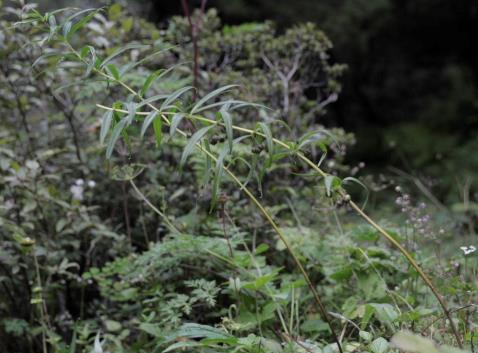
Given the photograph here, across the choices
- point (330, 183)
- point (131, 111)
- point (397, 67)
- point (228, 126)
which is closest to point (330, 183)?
point (330, 183)

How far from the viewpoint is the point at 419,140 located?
6.36 metres

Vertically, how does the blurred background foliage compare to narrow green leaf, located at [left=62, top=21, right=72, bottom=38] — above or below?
below

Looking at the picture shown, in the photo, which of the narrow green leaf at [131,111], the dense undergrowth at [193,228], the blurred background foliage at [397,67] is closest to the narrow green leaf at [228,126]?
the dense undergrowth at [193,228]

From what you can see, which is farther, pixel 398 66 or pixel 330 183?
pixel 398 66

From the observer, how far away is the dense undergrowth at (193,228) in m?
1.57

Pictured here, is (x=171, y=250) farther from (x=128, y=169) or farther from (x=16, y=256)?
(x=16, y=256)

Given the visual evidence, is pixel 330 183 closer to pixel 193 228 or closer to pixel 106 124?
pixel 106 124

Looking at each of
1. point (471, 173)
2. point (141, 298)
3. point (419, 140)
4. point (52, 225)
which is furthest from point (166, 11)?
point (141, 298)

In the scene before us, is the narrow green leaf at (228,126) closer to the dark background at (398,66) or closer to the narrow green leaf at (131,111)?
the narrow green leaf at (131,111)

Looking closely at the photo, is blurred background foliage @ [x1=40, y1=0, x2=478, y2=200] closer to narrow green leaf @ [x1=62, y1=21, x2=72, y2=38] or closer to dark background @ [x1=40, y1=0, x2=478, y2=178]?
dark background @ [x1=40, y1=0, x2=478, y2=178]

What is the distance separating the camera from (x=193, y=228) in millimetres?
2342

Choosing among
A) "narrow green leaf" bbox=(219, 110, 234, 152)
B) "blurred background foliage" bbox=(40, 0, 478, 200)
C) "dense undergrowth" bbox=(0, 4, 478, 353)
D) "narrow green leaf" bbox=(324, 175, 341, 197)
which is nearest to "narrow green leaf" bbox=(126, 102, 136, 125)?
"dense undergrowth" bbox=(0, 4, 478, 353)

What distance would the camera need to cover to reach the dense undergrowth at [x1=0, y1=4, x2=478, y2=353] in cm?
157

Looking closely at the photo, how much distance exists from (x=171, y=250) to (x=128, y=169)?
0.32 m
